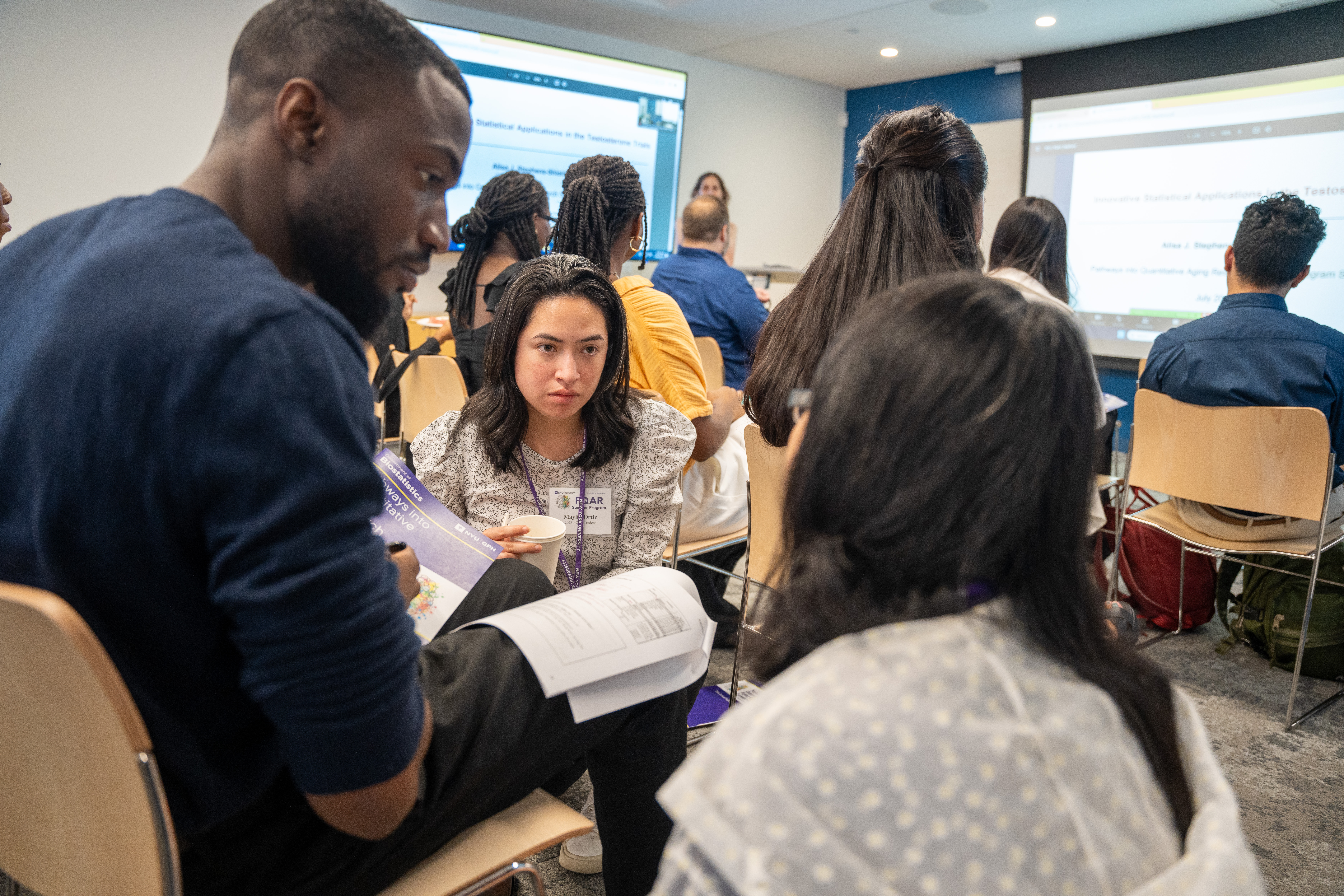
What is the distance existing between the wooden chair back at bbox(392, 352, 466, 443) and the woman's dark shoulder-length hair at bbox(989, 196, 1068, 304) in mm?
1870

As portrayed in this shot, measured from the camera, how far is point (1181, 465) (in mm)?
2492

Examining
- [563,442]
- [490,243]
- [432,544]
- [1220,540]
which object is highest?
[490,243]

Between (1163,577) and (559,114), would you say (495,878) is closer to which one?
(1163,577)

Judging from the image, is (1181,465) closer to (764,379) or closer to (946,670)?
(764,379)

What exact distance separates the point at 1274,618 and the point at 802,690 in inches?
110

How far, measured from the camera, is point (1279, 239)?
2.60 meters

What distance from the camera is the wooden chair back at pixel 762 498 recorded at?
1.79 meters

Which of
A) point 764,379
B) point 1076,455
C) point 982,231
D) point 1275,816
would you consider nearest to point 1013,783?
point 1076,455

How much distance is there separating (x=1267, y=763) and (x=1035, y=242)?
173 cm

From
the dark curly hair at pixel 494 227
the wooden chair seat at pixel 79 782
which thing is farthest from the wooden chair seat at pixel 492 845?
the dark curly hair at pixel 494 227

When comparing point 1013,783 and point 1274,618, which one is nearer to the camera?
point 1013,783

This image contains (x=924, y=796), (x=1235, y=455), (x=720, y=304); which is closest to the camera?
(x=924, y=796)

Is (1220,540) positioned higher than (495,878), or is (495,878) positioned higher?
(1220,540)

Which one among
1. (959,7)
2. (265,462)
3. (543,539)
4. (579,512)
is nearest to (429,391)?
(579,512)
